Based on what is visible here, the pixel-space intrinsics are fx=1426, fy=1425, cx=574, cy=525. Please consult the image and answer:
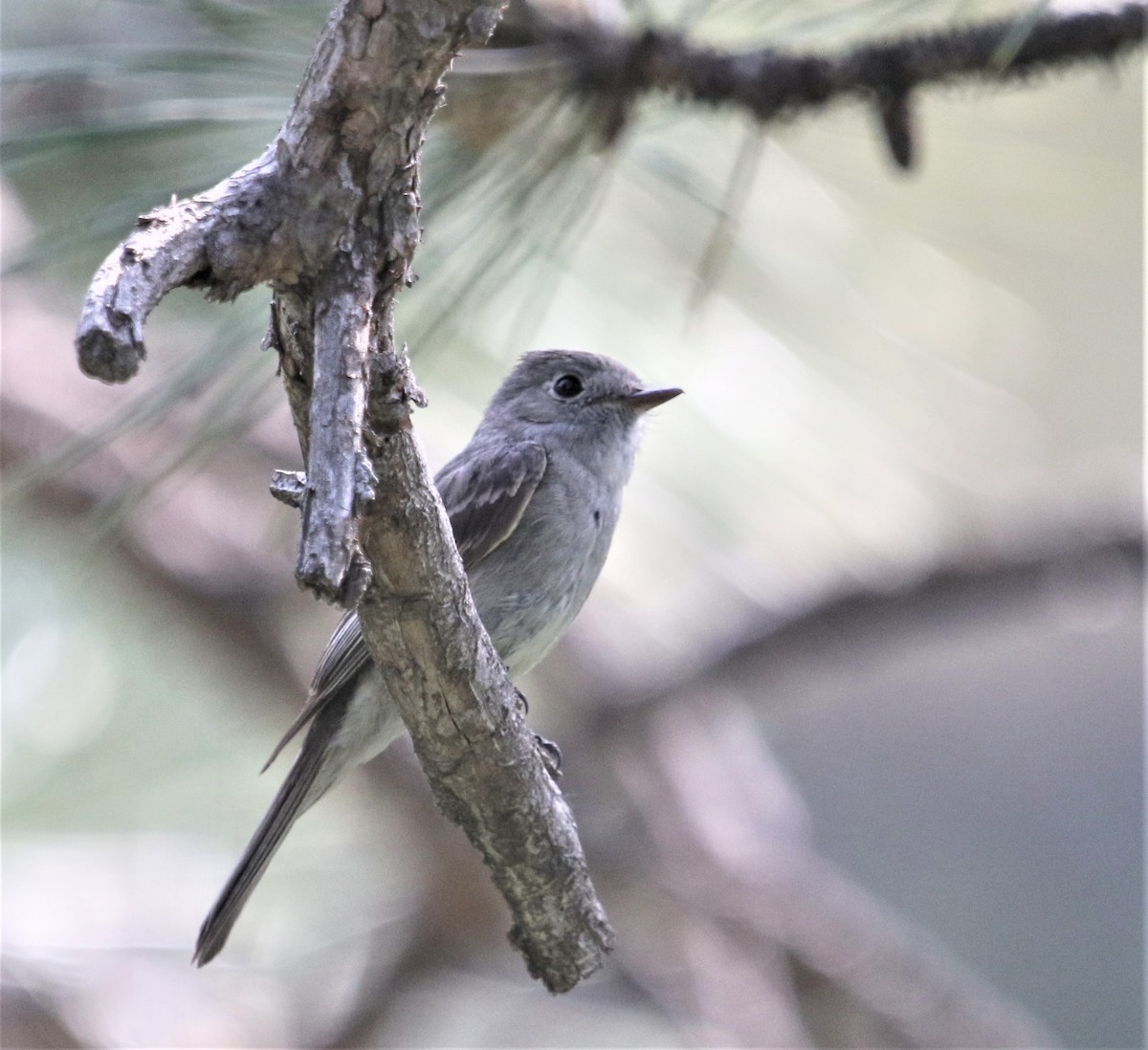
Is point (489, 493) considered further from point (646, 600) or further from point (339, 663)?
point (646, 600)

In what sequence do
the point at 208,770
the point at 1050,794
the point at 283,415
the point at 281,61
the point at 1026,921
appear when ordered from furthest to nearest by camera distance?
the point at 1050,794 < the point at 1026,921 < the point at 208,770 < the point at 283,415 < the point at 281,61

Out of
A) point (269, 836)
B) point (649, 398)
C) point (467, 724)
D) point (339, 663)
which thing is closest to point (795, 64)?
point (649, 398)

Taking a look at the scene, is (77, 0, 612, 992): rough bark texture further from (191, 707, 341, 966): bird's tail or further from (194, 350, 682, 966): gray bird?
(191, 707, 341, 966): bird's tail

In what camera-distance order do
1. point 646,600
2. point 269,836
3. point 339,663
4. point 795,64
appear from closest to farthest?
point 795,64, point 339,663, point 269,836, point 646,600

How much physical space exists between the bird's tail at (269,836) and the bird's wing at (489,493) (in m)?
0.54

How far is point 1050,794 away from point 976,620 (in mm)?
4767

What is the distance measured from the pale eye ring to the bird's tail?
1.02m

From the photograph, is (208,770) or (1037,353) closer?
(208,770)

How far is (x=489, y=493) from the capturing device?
10.2ft

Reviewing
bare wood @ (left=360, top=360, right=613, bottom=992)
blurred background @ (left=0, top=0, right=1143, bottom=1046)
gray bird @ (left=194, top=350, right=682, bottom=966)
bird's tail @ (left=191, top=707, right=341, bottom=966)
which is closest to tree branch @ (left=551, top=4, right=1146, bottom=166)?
blurred background @ (left=0, top=0, right=1143, bottom=1046)

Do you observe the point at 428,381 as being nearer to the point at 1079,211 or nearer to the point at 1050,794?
the point at 1079,211

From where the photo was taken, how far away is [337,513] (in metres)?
1.21

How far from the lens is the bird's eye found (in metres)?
3.50

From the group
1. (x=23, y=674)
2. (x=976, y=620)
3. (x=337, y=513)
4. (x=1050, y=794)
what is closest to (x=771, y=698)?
(x=976, y=620)
